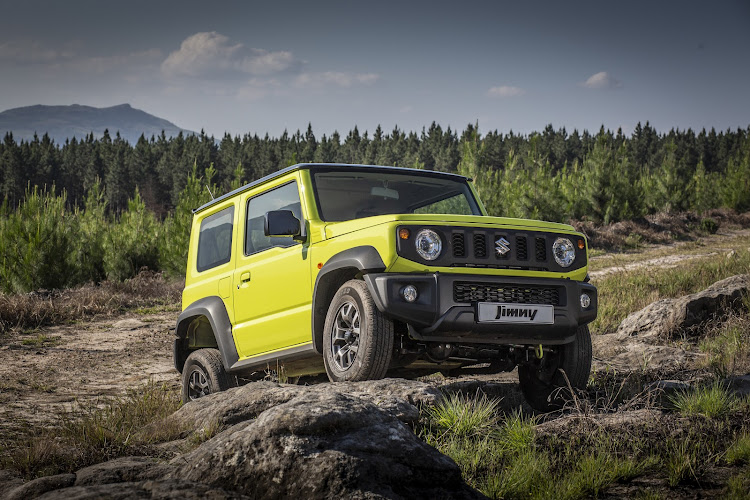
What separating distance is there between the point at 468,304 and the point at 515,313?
0.35 meters

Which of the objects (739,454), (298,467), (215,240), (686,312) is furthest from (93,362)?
(739,454)

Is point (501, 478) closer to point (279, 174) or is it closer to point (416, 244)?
point (416, 244)

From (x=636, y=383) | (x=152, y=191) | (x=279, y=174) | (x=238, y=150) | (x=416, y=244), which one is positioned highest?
(x=238, y=150)

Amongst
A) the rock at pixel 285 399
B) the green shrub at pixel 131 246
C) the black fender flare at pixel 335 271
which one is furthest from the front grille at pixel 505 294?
the green shrub at pixel 131 246

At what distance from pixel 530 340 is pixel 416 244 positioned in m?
1.06

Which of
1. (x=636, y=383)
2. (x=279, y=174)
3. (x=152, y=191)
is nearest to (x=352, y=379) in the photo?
(x=279, y=174)

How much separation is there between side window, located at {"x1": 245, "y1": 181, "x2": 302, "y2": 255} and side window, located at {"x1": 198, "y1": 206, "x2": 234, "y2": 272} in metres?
0.36

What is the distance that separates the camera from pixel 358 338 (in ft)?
15.7

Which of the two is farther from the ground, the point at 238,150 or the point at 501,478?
the point at 238,150

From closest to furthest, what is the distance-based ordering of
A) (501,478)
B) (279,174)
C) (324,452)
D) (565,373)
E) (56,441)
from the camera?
(324,452) < (501,478) < (56,441) < (565,373) < (279,174)

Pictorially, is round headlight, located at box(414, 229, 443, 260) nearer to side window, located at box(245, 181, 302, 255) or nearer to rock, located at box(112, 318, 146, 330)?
side window, located at box(245, 181, 302, 255)

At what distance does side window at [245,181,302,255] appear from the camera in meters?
5.76

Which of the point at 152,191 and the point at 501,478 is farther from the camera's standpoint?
the point at 152,191

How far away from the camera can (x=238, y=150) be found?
366ft
